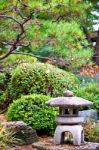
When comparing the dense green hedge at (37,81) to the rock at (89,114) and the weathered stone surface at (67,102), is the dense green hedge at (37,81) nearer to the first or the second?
the rock at (89,114)

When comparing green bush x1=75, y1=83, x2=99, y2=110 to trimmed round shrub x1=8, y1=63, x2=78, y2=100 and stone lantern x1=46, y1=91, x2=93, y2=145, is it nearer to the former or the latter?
trimmed round shrub x1=8, y1=63, x2=78, y2=100

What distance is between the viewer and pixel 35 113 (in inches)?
277

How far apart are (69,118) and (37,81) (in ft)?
7.06

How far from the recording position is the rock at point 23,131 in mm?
6324

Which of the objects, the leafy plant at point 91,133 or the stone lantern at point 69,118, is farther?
the leafy plant at point 91,133

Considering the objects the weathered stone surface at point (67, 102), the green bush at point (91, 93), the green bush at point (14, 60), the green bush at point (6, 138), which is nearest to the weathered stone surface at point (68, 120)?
the weathered stone surface at point (67, 102)

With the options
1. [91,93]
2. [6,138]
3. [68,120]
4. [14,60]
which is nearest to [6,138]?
[6,138]

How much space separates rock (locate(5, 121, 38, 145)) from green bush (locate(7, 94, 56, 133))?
1.68 ft

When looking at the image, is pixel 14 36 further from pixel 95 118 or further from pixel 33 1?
pixel 95 118

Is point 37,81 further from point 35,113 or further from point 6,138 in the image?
point 6,138

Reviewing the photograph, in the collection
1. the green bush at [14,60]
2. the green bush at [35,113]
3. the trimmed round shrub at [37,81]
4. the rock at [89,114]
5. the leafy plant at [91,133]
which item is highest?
the green bush at [14,60]

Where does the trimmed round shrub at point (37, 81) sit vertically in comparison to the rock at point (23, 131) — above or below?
above

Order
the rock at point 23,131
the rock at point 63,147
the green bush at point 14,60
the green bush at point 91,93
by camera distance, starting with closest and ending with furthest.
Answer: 1. the rock at point 63,147
2. the rock at point 23,131
3. the green bush at point 14,60
4. the green bush at point 91,93

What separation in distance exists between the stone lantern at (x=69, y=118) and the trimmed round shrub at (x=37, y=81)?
6.40 ft
